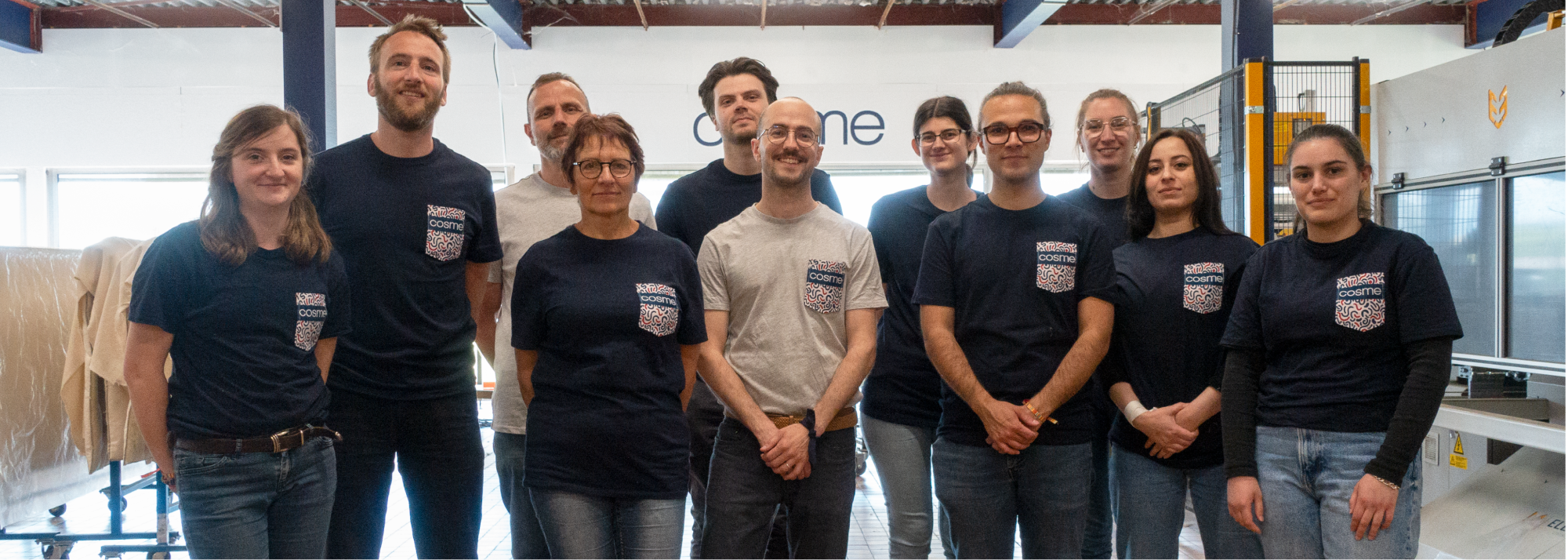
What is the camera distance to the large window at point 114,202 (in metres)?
7.27

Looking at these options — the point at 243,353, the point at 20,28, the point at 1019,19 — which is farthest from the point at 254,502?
the point at 20,28

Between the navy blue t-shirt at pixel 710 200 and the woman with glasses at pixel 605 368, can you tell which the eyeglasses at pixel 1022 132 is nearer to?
the navy blue t-shirt at pixel 710 200

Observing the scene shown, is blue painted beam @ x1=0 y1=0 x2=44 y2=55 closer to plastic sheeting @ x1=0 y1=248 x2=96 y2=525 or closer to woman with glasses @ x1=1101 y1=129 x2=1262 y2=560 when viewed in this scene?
plastic sheeting @ x1=0 y1=248 x2=96 y2=525

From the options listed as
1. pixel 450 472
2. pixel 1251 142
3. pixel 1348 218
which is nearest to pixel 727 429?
pixel 450 472

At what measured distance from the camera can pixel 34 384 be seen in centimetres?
361

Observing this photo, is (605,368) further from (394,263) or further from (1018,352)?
(1018,352)

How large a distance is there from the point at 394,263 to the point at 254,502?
0.55 metres

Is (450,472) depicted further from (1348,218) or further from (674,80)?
(674,80)

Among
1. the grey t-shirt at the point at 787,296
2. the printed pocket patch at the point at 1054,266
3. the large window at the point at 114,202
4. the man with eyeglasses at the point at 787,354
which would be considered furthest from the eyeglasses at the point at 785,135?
the large window at the point at 114,202

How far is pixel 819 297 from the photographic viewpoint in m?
1.99

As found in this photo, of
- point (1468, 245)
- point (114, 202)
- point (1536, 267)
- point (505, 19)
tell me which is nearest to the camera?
point (1536, 267)

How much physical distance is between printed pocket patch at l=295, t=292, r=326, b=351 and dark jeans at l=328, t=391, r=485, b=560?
0.66 ft

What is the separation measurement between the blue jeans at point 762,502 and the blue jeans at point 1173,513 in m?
0.68

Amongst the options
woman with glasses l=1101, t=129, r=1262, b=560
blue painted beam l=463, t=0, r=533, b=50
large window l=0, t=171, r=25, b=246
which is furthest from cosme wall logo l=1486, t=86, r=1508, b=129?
large window l=0, t=171, r=25, b=246
